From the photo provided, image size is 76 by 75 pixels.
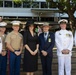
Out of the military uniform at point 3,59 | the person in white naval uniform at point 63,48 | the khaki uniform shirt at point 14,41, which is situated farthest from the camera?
the person in white naval uniform at point 63,48

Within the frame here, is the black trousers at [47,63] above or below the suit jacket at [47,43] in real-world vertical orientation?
below

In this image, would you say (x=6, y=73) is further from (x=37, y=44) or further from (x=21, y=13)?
(x=21, y=13)

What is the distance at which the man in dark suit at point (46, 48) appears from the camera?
6523 mm

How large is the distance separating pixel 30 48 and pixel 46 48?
40 centimetres

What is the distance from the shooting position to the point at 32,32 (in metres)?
6.45

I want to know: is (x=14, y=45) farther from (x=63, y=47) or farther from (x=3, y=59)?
(x=63, y=47)

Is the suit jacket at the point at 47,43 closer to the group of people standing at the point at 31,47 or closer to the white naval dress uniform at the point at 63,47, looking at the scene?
the group of people standing at the point at 31,47

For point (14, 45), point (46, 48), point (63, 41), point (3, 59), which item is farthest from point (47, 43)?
point (3, 59)

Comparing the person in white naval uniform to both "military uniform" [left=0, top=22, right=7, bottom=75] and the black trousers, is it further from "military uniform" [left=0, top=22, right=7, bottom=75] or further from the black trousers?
"military uniform" [left=0, top=22, right=7, bottom=75]

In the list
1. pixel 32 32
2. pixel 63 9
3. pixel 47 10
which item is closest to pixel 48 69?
pixel 32 32

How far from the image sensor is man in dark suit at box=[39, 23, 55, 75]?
6523 mm

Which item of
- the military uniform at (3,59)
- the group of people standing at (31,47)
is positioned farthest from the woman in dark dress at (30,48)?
the military uniform at (3,59)

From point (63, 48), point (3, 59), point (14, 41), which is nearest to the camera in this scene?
point (14, 41)

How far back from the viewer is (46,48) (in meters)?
6.54
